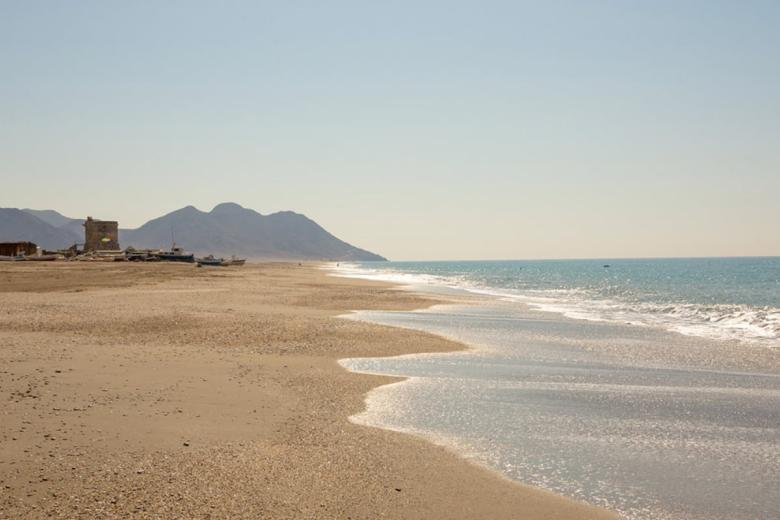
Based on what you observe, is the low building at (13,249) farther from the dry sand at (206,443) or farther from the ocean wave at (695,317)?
the dry sand at (206,443)

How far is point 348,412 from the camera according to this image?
395 inches

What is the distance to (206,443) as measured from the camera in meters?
7.70

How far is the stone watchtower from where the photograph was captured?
111 metres

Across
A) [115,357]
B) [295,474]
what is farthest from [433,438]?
[115,357]

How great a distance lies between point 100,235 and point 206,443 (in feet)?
378

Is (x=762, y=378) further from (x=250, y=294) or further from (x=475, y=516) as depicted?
(x=250, y=294)

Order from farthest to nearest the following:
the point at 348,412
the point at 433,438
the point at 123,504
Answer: the point at 348,412 → the point at 433,438 → the point at 123,504

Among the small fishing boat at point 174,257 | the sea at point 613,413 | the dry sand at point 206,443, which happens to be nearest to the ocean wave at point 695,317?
the sea at point 613,413

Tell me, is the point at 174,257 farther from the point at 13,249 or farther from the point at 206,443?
the point at 206,443

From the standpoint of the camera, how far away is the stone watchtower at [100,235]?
110750 millimetres

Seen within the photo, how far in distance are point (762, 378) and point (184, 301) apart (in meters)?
21.9

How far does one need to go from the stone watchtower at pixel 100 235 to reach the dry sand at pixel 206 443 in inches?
4043

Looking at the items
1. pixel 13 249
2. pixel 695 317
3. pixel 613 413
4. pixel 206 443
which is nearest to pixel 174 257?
pixel 13 249

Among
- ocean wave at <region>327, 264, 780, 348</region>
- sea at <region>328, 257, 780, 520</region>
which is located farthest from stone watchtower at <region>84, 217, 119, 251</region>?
sea at <region>328, 257, 780, 520</region>
